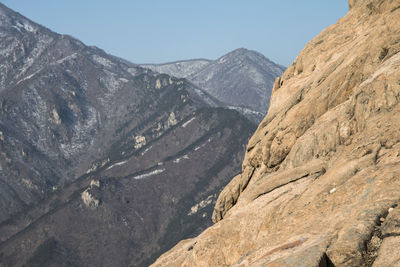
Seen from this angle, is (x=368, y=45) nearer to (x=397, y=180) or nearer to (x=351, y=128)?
(x=351, y=128)

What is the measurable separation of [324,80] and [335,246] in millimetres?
26909

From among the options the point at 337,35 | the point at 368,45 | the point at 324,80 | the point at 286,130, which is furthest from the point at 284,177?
the point at 337,35

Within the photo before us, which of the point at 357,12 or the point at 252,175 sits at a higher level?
the point at 357,12

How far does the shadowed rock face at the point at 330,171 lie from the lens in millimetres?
31795

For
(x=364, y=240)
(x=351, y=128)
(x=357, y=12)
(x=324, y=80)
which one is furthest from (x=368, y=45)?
(x=364, y=240)

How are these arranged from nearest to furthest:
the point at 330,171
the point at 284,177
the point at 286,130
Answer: the point at 330,171 → the point at 284,177 → the point at 286,130

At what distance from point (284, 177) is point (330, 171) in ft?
25.2

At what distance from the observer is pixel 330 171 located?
133ft

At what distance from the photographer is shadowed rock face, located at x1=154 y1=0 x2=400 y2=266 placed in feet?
104

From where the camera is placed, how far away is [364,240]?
3081cm

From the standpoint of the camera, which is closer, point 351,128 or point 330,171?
point 330,171

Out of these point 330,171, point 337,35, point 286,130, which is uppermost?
point 337,35

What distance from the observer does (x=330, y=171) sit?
40656mm

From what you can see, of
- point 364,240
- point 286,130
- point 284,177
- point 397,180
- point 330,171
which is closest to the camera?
point 364,240
